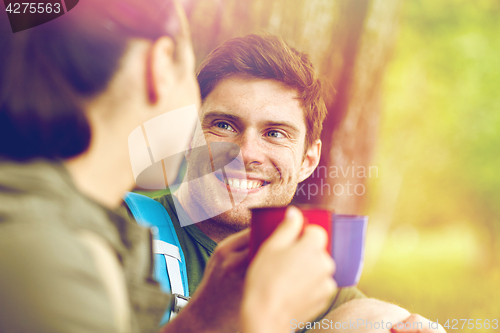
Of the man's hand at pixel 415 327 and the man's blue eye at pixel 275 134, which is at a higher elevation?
the man's blue eye at pixel 275 134

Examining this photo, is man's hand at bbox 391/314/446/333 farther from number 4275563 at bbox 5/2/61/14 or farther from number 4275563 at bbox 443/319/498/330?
number 4275563 at bbox 5/2/61/14

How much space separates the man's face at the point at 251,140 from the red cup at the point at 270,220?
0.30 m

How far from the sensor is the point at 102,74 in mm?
470

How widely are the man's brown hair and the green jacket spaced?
460 millimetres

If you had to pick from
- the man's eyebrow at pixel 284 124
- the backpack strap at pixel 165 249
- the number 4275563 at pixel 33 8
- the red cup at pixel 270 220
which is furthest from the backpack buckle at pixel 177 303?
the number 4275563 at pixel 33 8

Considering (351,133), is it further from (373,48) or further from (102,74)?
(102,74)

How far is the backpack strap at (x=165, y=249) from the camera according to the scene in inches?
28.3

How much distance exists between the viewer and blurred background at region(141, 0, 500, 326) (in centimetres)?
90

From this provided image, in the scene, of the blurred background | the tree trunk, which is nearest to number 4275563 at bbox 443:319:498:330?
the blurred background

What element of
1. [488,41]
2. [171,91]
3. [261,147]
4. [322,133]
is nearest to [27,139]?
[171,91]

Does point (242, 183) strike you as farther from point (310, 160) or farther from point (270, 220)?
point (270, 220)

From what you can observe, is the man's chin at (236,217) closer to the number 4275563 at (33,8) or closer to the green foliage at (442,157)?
the green foliage at (442,157)

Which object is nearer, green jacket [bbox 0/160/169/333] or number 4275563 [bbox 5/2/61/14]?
green jacket [bbox 0/160/169/333]

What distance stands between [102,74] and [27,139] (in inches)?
5.1
